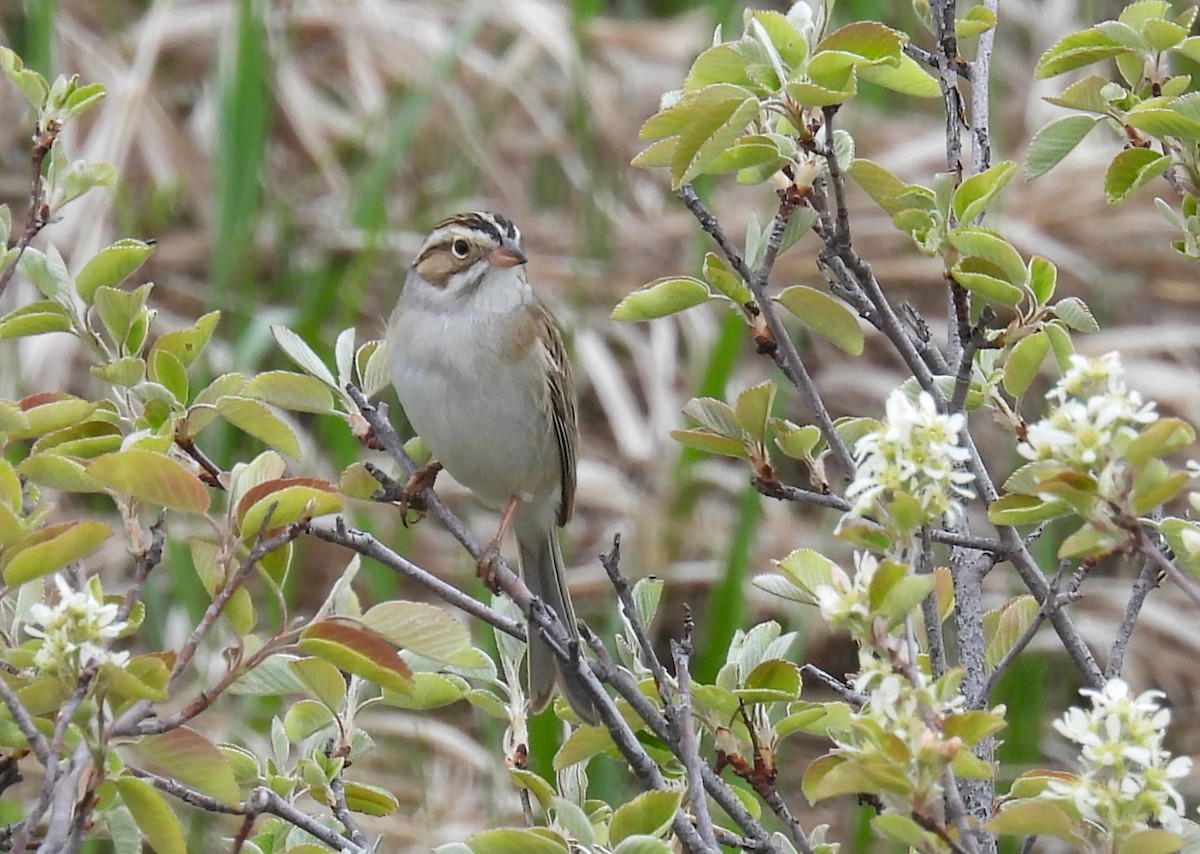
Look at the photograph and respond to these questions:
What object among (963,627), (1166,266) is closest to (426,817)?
(963,627)

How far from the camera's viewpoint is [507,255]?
7.47 ft

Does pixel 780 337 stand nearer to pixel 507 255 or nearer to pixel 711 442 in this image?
pixel 711 442

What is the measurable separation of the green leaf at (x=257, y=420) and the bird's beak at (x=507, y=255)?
98cm

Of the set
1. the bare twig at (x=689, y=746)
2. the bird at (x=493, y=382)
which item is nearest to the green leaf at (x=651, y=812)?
the bare twig at (x=689, y=746)

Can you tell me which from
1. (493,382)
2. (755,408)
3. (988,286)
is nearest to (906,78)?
(988,286)

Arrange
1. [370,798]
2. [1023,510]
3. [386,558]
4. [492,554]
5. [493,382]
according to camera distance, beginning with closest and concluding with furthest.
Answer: [1023,510] → [386,558] → [370,798] → [492,554] → [493,382]

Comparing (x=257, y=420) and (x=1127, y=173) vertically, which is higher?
(x=1127, y=173)

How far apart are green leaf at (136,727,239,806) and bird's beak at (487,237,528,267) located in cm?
126

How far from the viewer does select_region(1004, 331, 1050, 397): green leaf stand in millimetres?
1237

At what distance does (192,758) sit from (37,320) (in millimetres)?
432

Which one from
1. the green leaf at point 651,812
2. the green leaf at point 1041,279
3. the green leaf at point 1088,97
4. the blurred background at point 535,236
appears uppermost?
the green leaf at point 1088,97

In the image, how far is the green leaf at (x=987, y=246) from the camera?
46.4 inches

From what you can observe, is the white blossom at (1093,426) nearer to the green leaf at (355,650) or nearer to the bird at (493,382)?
the green leaf at (355,650)

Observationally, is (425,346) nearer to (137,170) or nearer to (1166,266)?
(137,170)
